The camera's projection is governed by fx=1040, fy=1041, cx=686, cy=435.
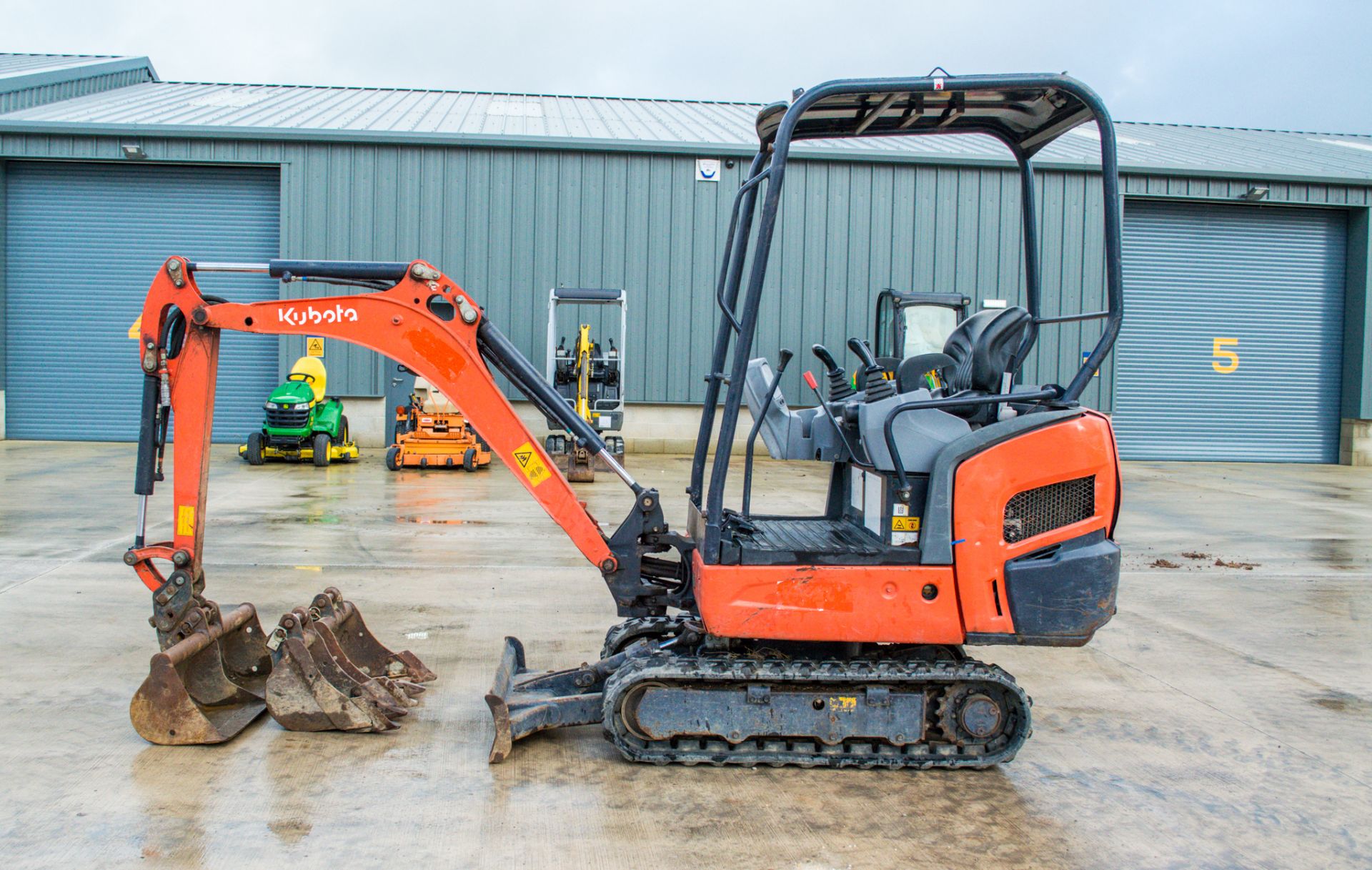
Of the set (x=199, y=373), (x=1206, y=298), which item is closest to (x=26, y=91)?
(x=199, y=373)

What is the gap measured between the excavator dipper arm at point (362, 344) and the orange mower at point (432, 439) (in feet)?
→ 33.4

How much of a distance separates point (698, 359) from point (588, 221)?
3089 millimetres

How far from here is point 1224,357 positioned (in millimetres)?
20422

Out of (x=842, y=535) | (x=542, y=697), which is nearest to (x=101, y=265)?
(x=542, y=697)

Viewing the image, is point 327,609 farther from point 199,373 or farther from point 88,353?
point 88,353

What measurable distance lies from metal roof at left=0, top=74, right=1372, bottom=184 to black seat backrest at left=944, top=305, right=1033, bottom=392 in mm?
12523

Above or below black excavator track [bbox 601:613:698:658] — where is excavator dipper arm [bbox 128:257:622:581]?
above

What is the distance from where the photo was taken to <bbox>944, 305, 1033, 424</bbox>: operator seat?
4348 millimetres

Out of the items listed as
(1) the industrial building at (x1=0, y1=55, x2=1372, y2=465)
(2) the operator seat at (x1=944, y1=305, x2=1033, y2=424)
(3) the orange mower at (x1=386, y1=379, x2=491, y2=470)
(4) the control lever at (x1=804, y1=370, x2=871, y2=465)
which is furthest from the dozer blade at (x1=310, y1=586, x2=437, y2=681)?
(1) the industrial building at (x1=0, y1=55, x2=1372, y2=465)

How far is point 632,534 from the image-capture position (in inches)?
179

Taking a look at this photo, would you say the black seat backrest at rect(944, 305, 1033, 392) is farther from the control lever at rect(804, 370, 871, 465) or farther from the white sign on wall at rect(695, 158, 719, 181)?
the white sign on wall at rect(695, 158, 719, 181)

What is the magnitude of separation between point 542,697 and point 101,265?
56.0 ft

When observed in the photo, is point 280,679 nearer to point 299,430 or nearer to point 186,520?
point 186,520

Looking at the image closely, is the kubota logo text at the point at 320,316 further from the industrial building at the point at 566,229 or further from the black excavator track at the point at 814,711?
the industrial building at the point at 566,229
